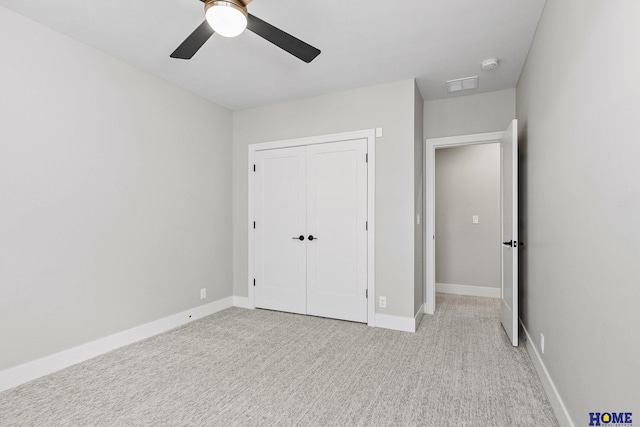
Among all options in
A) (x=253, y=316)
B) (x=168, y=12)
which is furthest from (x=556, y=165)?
(x=253, y=316)

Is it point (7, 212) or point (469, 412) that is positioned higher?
point (7, 212)

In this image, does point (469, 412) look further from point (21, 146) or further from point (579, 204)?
point (21, 146)

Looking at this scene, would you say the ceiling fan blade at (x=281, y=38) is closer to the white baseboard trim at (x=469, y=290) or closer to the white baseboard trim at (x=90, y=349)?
the white baseboard trim at (x=90, y=349)

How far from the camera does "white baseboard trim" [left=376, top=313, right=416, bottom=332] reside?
3.34 m

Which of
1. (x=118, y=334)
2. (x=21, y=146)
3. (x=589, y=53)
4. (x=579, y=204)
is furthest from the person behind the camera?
(x=118, y=334)

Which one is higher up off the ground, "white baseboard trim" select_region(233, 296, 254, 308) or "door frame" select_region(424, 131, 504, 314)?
"door frame" select_region(424, 131, 504, 314)

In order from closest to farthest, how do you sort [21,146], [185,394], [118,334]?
1. [185,394]
2. [21,146]
3. [118,334]

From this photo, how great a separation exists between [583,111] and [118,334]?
3.68m

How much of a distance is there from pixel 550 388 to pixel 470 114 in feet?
9.33

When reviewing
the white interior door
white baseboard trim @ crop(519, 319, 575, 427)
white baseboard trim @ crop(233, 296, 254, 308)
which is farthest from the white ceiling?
white baseboard trim @ crop(233, 296, 254, 308)

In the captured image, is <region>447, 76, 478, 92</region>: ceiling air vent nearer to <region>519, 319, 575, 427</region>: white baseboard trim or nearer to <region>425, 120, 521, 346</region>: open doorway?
<region>425, 120, 521, 346</region>: open doorway

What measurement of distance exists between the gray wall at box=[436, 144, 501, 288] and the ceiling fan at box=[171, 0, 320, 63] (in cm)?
368

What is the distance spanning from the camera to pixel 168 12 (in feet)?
7.49

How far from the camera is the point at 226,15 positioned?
175 centimetres
